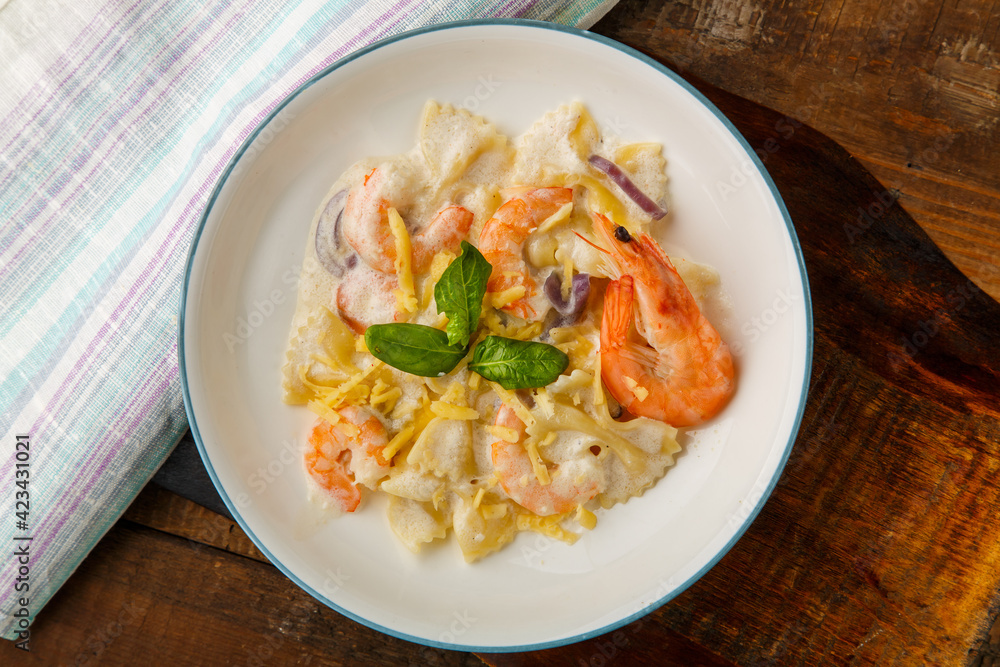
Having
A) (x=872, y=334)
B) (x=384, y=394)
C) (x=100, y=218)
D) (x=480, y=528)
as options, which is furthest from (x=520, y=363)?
(x=100, y=218)

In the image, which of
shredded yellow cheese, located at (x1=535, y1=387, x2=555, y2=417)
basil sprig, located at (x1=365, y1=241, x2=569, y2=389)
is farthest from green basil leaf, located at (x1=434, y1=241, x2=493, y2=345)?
shredded yellow cheese, located at (x1=535, y1=387, x2=555, y2=417)

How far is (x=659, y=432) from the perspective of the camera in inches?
92.2

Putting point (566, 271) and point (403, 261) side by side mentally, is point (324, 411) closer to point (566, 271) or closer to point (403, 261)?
point (403, 261)

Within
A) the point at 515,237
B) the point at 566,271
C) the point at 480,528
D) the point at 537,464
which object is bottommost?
the point at 480,528

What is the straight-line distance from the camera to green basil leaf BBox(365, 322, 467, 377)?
216 centimetres

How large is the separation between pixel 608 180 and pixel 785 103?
86cm

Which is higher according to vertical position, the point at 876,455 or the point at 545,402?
the point at 545,402

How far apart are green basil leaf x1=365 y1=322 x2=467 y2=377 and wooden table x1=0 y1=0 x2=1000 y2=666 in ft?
4.80

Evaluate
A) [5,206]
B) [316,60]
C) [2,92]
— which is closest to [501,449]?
[316,60]

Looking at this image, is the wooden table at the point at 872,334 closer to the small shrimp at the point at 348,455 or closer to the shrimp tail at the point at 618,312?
the shrimp tail at the point at 618,312

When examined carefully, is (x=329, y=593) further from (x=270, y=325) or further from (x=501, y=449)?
(x=270, y=325)

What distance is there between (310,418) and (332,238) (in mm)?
721

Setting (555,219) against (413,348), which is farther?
(555,219)

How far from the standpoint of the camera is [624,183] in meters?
2.38
